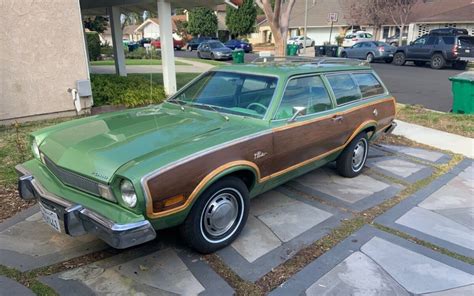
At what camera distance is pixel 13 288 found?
290 cm

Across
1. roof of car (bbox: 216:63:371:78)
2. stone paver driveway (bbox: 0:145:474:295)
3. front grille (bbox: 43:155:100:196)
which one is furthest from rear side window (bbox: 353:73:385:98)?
front grille (bbox: 43:155:100:196)

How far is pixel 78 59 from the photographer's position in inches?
309

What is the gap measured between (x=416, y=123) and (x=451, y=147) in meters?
1.76

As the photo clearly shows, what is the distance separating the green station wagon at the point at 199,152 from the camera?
9.11 ft

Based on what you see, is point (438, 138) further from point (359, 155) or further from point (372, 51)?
point (372, 51)

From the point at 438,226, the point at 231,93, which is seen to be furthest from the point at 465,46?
the point at 231,93

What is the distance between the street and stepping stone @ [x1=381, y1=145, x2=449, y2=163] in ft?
14.6

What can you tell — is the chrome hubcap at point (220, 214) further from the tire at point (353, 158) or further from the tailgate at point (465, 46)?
the tailgate at point (465, 46)

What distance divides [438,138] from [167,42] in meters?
6.81

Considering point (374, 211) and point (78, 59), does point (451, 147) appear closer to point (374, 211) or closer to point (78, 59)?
point (374, 211)

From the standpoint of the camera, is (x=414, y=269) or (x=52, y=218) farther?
(x=414, y=269)

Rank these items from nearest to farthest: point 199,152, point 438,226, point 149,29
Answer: point 199,152
point 438,226
point 149,29

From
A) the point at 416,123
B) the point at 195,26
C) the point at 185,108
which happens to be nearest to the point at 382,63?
the point at 416,123

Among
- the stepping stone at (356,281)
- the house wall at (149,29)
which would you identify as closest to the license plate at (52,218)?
the stepping stone at (356,281)
